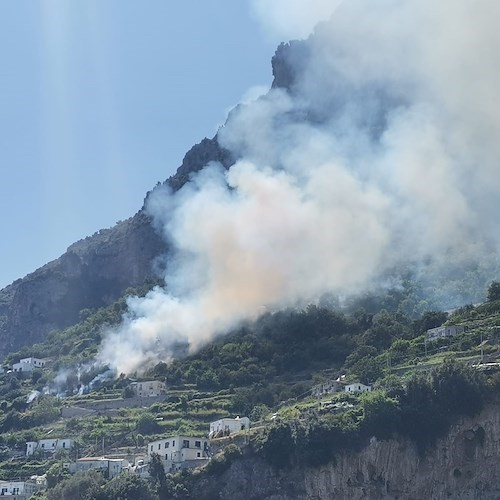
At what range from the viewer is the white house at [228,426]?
8244 centimetres

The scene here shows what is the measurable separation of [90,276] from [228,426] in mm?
70676

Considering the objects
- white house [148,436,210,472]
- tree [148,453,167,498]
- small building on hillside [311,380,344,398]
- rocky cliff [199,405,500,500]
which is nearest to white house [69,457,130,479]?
white house [148,436,210,472]

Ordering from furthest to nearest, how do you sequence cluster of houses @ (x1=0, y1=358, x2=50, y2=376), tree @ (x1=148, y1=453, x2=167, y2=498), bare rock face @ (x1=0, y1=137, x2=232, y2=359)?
bare rock face @ (x1=0, y1=137, x2=232, y2=359), cluster of houses @ (x1=0, y1=358, x2=50, y2=376), tree @ (x1=148, y1=453, x2=167, y2=498)

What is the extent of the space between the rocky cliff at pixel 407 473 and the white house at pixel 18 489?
68.7 ft

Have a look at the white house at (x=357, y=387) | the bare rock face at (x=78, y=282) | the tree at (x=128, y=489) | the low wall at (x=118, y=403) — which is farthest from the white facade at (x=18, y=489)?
the bare rock face at (x=78, y=282)

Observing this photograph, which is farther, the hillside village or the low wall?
the low wall

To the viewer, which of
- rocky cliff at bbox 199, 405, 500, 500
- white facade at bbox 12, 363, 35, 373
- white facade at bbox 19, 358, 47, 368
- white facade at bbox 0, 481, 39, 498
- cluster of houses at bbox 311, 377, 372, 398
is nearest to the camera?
rocky cliff at bbox 199, 405, 500, 500

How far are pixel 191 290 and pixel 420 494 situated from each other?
177ft

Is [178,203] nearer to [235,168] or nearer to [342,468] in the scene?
[235,168]

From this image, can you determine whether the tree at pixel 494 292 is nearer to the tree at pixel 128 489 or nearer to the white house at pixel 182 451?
the white house at pixel 182 451

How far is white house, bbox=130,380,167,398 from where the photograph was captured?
10177 cm

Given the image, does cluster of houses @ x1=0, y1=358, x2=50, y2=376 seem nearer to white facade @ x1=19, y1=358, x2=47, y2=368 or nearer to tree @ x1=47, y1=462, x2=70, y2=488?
white facade @ x1=19, y1=358, x2=47, y2=368

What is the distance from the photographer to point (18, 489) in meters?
85.6

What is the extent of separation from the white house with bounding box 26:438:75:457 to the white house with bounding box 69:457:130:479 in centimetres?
754
